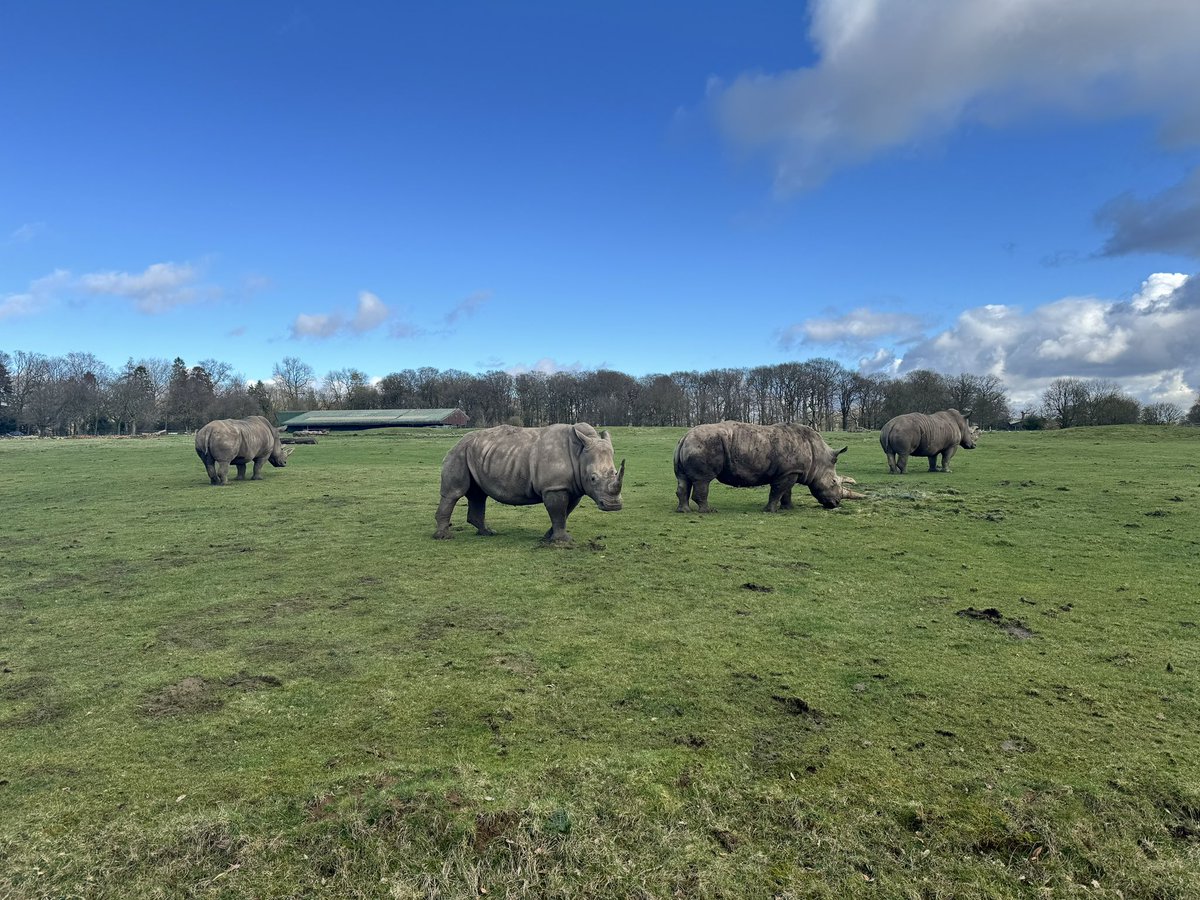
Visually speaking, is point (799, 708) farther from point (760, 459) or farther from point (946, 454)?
point (946, 454)

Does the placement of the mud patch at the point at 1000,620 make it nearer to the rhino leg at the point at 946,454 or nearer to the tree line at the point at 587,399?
the rhino leg at the point at 946,454

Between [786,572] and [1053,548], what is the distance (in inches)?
182

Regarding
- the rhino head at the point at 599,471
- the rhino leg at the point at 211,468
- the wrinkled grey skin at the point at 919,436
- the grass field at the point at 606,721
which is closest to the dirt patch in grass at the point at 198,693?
the grass field at the point at 606,721

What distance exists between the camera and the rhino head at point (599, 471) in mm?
10367

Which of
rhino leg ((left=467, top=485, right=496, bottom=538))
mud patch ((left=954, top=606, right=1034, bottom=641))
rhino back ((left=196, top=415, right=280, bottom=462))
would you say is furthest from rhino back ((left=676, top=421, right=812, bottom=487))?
rhino back ((left=196, top=415, right=280, bottom=462))

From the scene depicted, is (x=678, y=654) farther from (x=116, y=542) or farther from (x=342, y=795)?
(x=116, y=542)

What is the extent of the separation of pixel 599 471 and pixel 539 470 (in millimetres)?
1038

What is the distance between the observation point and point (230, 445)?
19.8 meters

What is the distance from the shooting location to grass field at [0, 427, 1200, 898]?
10.2 ft

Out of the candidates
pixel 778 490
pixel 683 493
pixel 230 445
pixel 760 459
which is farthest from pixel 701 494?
pixel 230 445

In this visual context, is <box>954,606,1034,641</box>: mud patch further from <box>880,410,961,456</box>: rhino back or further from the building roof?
the building roof

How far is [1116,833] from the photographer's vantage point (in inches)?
128

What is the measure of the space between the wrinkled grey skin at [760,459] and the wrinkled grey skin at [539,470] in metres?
3.54

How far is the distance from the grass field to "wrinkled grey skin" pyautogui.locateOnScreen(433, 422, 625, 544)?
1121 millimetres
